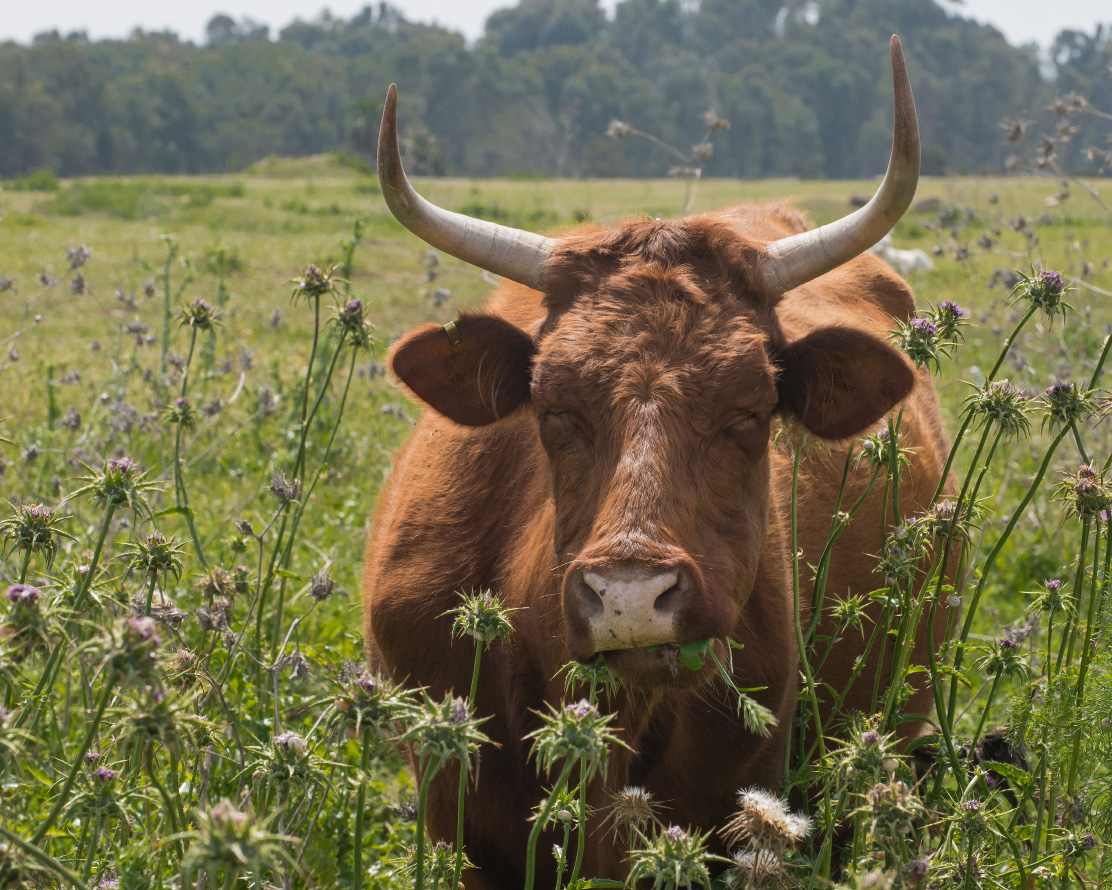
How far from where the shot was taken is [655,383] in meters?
2.78

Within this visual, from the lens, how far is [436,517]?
3818 millimetres

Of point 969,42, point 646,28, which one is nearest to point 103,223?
point 969,42

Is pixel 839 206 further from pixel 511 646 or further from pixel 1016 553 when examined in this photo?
pixel 511 646

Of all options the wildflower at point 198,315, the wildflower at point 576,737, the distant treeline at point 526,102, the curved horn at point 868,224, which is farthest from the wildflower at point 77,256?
the distant treeline at point 526,102

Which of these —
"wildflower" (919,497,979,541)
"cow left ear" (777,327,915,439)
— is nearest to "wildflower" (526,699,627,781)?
"wildflower" (919,497,979,541)

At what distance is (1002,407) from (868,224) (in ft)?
2.55

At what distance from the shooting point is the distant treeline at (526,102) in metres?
80.4

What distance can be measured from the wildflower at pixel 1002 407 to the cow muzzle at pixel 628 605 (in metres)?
0.79

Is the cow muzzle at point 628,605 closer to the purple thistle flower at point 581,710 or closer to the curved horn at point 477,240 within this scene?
the purple thistle flower at point 581,710

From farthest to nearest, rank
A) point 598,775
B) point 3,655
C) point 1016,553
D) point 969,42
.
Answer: point 969,42, point 1016,553, point 598,775, point 3,655

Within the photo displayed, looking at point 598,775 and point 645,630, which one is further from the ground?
point 645,630

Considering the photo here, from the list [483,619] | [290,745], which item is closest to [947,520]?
[483,619]

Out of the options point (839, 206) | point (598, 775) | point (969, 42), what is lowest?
point (598, 775)

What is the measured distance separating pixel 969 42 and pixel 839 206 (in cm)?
8706
